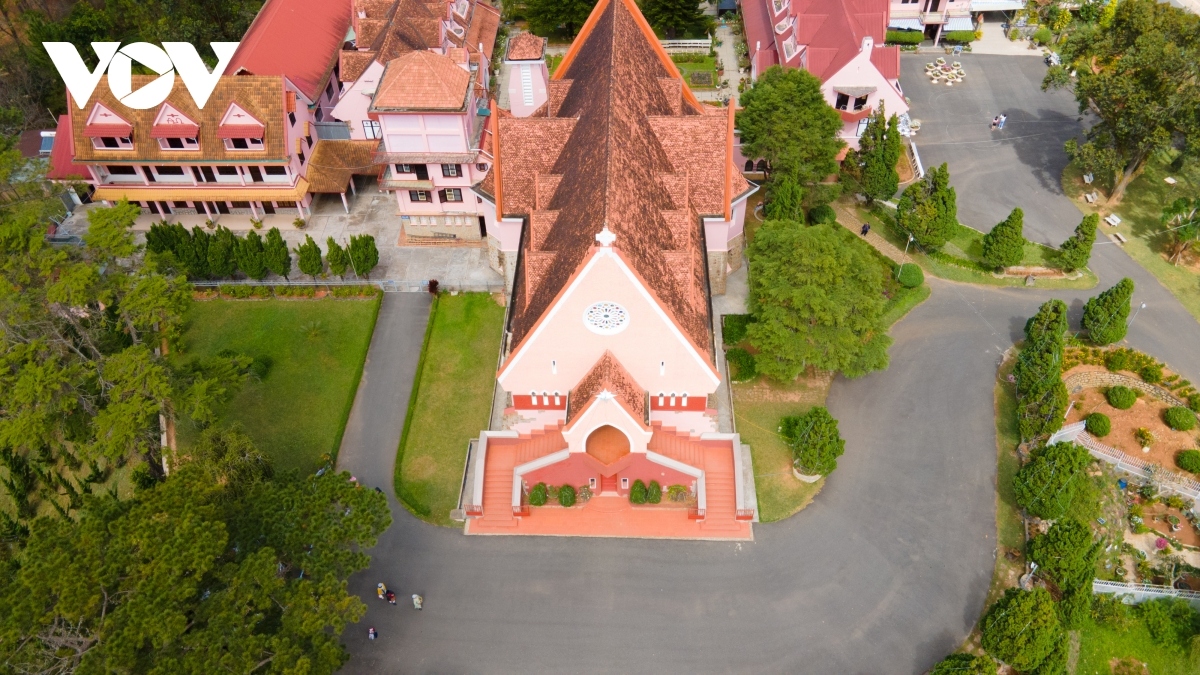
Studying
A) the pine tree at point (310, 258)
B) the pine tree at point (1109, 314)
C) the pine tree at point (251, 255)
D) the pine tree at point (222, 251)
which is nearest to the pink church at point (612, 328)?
Answer: the pine tree at point (310, 258)

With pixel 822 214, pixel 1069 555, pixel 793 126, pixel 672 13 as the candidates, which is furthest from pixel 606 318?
pixel 672 13

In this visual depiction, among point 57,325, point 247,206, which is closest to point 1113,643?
point 57,325

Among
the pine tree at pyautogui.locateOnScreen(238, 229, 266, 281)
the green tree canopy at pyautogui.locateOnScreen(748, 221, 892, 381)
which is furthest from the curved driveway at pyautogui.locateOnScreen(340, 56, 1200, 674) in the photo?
the pine tree at pyautogui.locateOnScreen(238, 229, 266, 281)

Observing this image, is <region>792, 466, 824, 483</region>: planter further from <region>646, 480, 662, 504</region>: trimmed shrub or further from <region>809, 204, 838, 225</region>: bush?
<region>809, 204, 838, 225</region>: bush

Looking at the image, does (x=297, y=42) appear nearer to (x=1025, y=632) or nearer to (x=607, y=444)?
(x=607, y=444)

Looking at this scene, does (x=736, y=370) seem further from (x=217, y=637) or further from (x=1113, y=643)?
(x=217, y=637)
